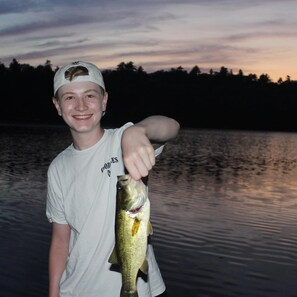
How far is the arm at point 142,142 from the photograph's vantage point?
2178mm

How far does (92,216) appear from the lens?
3240 millimetres

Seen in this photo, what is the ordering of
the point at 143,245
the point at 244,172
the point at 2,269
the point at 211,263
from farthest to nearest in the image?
the point at 244,172, the point at 211,263, the point at 2,269, the point at 143,245

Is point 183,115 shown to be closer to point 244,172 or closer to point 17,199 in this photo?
point 244,172

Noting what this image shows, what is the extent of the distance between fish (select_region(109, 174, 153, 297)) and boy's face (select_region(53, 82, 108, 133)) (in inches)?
40.6

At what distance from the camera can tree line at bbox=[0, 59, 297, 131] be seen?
462 feet

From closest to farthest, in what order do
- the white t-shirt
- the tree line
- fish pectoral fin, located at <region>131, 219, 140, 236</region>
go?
fish pectoral fin, located at <region>131, 219, 140, 236</region> < the white t-shirt < the tree line

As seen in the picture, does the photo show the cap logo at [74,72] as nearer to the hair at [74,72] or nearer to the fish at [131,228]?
the hair at [74,72]

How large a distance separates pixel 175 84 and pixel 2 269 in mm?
149457

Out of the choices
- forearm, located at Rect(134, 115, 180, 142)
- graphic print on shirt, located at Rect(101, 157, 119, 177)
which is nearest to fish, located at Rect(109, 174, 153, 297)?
forearm, located at Rect(134, 115, 180, 142)

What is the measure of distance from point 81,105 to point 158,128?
0.70 metres

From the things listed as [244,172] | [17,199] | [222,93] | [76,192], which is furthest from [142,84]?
[76,192]

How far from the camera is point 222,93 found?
156500 millimetres

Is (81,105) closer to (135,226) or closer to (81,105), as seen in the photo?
(81,105)

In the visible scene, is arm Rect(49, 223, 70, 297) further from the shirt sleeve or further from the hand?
the hand
